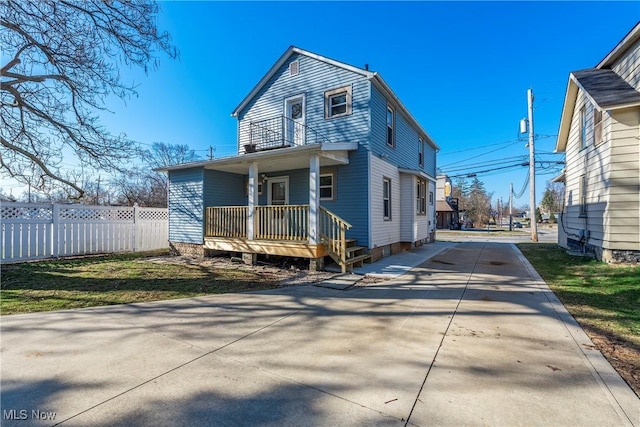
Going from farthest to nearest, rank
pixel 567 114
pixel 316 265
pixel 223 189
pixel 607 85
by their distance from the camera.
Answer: pixel 567 114, pixel 223 189, pixel 607 85, pixel 316 265

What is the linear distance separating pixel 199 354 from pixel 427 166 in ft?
52.2

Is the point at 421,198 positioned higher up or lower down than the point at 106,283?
higher up

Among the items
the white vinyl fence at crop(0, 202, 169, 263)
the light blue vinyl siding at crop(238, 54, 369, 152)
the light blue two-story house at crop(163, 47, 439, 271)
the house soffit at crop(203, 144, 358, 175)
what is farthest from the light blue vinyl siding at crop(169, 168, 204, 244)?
the light blue vinyl siding at crop(238, 54, 369, 152)

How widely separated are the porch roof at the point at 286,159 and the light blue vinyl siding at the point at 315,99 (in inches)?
40.1

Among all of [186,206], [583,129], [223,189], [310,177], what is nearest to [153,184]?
[186,206]

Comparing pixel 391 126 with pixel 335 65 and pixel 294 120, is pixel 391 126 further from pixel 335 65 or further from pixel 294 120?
pixel 294 120

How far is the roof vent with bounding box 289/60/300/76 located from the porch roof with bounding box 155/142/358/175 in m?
3.93

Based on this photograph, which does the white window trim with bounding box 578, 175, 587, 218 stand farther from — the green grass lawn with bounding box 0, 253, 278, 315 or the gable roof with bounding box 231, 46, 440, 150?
the green grass lawn with bounding box 0, 253, 278, 315

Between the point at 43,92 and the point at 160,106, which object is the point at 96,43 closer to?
the point at 43,92

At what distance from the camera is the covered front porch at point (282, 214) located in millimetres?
8000

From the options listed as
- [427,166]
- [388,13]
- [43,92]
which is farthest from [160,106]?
[427,166]

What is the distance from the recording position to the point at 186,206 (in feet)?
37.0

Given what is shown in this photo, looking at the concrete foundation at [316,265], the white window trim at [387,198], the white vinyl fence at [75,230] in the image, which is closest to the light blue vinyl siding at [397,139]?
the white window trim at [387,198]

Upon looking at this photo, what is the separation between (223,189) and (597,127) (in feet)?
42.4
